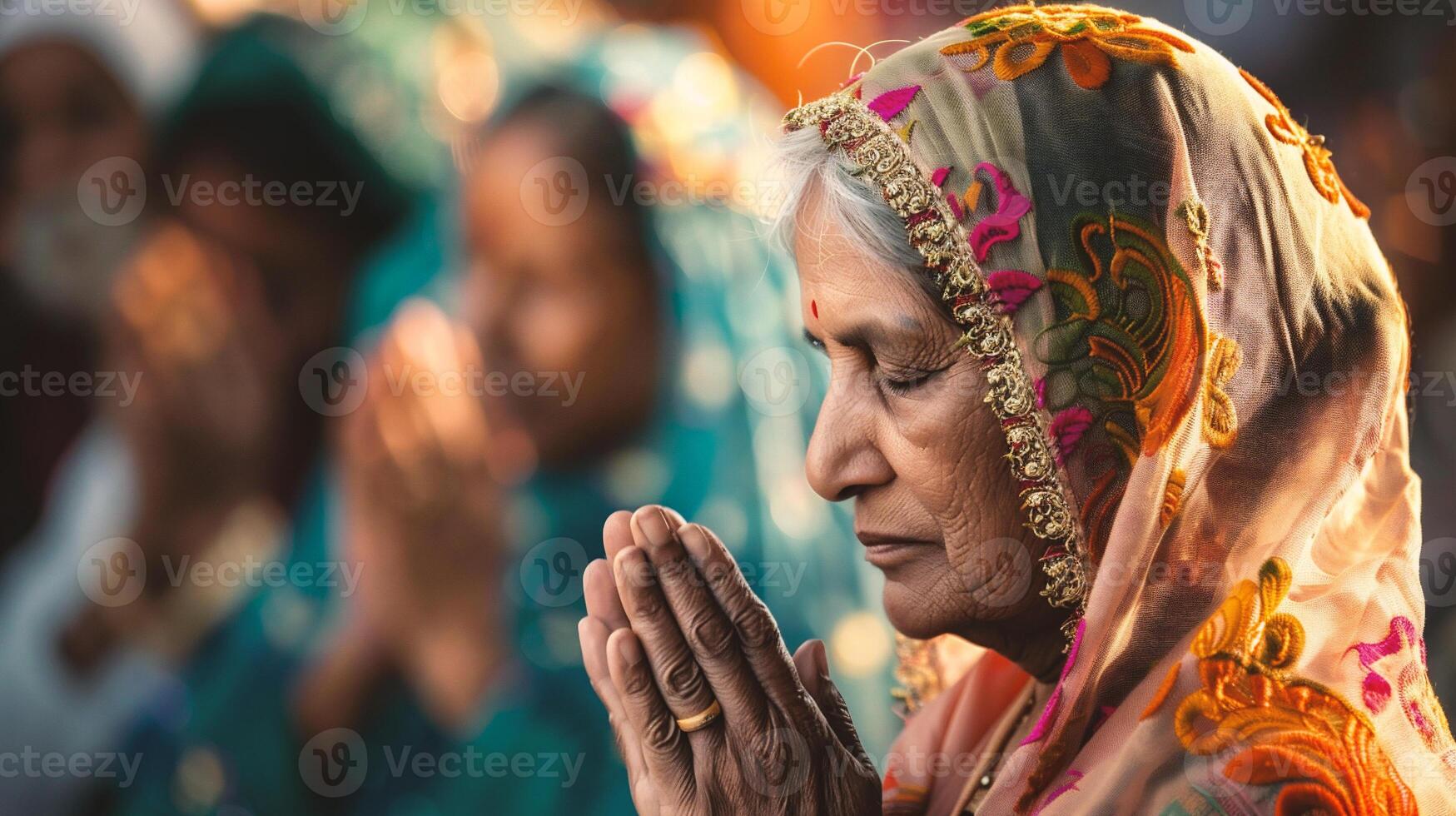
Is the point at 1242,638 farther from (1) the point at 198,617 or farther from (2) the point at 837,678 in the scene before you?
(1) the point at 198,617

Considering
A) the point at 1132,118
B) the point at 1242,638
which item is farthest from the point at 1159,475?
the point at 1132,118

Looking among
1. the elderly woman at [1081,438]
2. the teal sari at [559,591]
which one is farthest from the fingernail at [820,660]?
the teal sari at [559,591]

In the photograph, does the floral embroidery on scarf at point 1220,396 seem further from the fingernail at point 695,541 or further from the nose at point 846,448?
the fingernail at point 695,541

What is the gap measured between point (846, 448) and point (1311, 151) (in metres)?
0.62

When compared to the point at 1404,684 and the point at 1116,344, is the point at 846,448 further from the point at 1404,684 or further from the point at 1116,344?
the point at 1404,684

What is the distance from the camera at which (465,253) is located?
3.21 m

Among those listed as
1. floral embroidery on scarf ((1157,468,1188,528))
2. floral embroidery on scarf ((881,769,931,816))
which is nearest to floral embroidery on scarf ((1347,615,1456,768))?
floral embroidery on scarf ((1157,468,1188,528))

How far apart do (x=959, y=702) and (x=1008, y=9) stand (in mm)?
954

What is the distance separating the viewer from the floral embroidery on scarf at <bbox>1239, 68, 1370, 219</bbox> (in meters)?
1.21

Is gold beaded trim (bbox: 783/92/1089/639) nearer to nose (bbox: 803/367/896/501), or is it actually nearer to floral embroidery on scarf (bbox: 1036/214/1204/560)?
floral embroidery on scarf (bbox: 1036/214/1204/560)

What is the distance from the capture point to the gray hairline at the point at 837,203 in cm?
120

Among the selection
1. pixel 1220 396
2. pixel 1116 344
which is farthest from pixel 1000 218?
pixel 1220 396

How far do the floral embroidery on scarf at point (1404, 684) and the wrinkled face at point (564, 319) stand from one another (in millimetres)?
2288

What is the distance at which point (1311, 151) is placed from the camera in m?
1.24
